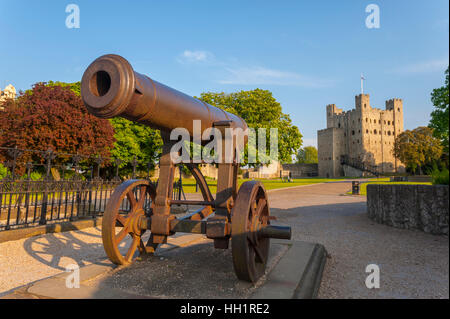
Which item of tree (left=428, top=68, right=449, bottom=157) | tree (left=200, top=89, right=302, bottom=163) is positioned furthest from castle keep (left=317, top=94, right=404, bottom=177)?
→ tree (left=428, top=68, right=449, bottom=157)

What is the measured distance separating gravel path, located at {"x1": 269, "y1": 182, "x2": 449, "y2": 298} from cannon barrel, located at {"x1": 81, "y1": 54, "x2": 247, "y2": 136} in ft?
9.09

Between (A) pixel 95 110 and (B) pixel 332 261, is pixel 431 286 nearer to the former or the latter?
(B) pixel 332 261

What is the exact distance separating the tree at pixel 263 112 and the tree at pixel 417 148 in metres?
33.5

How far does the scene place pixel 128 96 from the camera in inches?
107

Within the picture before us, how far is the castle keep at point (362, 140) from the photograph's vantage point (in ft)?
211

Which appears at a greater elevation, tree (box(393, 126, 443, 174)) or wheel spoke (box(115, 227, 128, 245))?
tree (box(393, 126, 443, 174))

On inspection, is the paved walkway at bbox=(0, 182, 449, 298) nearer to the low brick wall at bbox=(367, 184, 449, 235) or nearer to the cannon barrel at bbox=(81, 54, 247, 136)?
the low brick wall at bbox=(367, 184, 449, 235)

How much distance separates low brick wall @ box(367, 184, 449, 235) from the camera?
650 centimetres

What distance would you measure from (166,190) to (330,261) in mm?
3218

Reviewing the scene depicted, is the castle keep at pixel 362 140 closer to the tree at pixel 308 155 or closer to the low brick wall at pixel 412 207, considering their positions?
the tree at pixel 308 155

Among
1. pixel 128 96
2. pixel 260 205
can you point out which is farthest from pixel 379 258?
pixel 128 96

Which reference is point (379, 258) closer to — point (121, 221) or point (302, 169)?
point (121, 221)

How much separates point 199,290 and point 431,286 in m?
3.06

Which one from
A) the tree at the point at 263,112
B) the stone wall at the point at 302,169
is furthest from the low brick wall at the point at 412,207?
the stone wall at the point at 302,169
